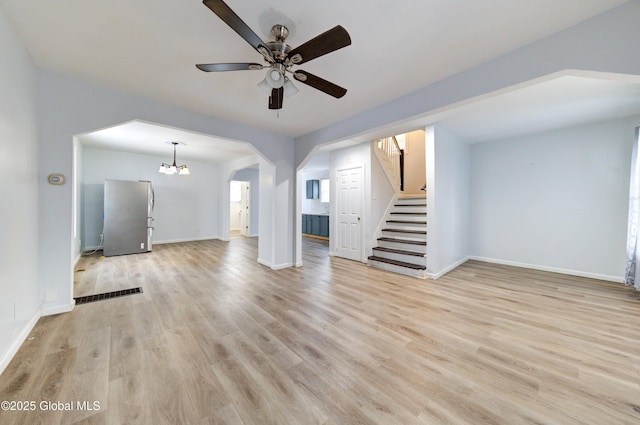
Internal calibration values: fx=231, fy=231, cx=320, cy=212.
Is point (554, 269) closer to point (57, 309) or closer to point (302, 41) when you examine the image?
point (302, 41)

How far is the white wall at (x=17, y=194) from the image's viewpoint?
5.87 ft

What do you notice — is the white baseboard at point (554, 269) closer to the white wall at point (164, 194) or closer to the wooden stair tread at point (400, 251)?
the wooden stair tread at point (400, 251)

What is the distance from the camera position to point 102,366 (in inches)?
72.0

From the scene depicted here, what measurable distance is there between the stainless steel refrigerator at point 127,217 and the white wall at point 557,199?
8.29m

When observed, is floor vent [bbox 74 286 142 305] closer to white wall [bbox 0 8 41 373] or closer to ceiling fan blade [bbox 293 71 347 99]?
white wall [bbox 0 8 41 373]

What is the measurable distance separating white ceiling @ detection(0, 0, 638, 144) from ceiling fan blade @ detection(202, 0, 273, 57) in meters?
0.28

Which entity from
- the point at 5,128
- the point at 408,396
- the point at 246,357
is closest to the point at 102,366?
the point at 246,357

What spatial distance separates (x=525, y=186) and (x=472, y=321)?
12.6 ft

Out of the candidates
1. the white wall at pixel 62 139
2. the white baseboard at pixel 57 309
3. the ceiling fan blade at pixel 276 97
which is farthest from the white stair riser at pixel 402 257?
the white baseboard at pixel 57 309

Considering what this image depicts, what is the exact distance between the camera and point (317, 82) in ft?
6.78

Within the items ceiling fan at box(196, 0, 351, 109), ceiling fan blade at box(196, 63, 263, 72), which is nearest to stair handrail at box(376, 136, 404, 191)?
ceiling fan at box(196, 0, 351, 109)

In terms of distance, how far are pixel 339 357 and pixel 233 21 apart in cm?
256

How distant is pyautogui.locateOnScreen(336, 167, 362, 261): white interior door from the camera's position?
5.41 meters

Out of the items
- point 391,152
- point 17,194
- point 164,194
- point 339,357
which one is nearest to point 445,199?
point 391,152
